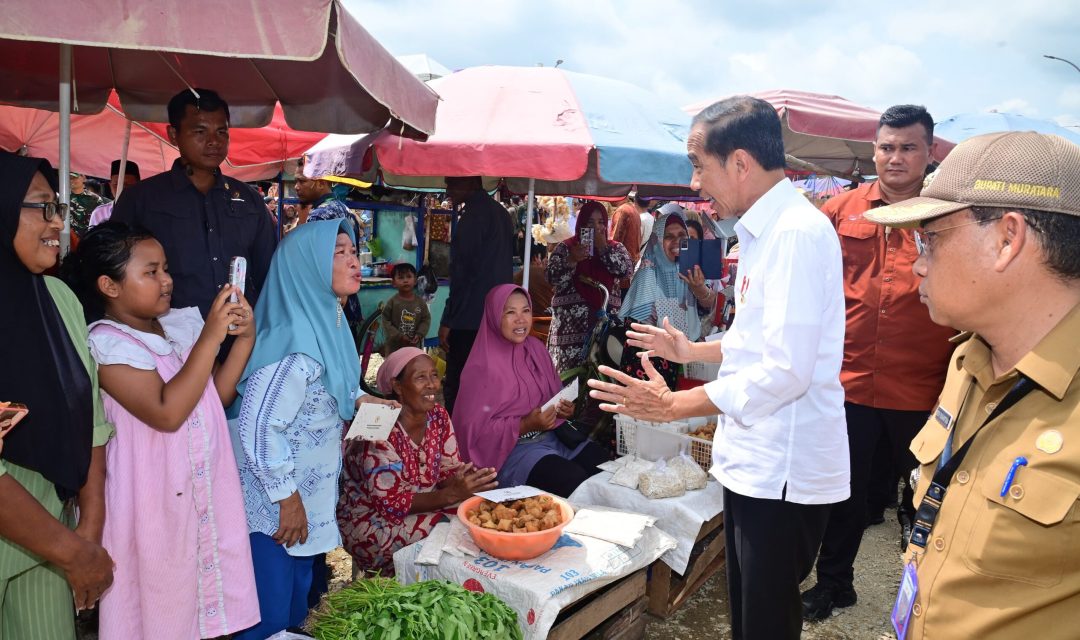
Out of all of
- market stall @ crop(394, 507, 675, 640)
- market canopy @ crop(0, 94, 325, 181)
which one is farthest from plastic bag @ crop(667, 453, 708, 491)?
market canopy @ crop(0, 94, 325, 181)

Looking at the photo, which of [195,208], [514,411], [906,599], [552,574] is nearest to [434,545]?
[552,574]

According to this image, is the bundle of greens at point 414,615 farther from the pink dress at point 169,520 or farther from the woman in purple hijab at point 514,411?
the woman in purple hijab at point 514,411

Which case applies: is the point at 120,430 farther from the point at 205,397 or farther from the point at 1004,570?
the point at 1004,570

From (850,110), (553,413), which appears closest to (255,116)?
(553,413)

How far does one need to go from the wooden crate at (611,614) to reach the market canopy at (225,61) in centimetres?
210

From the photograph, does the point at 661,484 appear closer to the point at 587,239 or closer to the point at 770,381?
the point at 770,381

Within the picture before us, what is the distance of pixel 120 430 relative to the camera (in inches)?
85.6

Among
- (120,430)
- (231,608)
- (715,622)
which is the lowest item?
(715,622)

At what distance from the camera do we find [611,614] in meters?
2.90

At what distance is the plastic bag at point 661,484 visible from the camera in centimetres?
335

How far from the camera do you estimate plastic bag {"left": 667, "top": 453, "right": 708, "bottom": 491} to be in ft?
11.4

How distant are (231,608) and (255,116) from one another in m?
2.84

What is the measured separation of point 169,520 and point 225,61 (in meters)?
2.56

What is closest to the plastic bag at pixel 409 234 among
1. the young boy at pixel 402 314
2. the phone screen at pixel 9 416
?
the young boy at pixel 402 314
